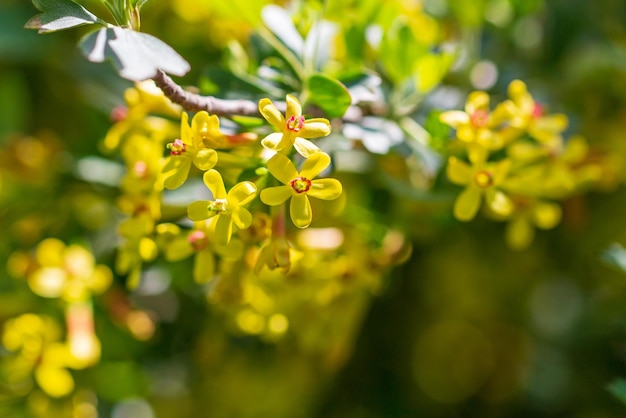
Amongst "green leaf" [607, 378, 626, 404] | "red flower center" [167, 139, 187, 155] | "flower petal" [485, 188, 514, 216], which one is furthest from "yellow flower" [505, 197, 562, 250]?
"red flower center" [167, 139, 187, 155]

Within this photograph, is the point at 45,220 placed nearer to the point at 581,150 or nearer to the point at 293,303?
the point at 293,303

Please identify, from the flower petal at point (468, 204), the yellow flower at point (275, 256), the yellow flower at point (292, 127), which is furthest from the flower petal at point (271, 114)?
the flower petal at point (468, 204)

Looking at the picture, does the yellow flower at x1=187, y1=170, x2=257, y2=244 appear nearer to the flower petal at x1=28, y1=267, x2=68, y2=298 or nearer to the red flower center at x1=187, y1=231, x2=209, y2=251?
the red flower center at x1=187, y1=231, x2=209, y2=251

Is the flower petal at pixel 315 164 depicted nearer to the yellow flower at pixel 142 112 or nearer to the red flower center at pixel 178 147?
the red flower center at pixel 178 147

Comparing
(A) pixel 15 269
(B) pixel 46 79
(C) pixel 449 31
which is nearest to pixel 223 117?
(A) pixel 15 269

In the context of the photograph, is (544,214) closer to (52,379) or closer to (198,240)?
(198,240)

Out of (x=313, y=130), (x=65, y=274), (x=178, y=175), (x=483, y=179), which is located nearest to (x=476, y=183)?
(x=483, y=179)
